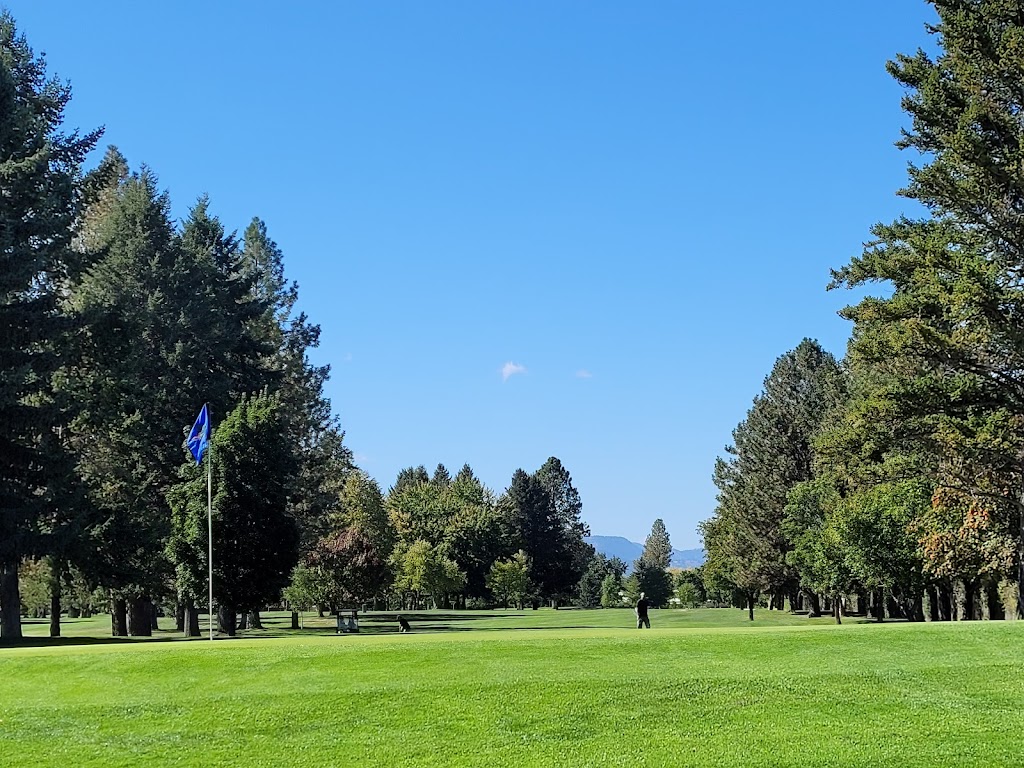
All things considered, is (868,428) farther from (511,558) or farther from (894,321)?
(511,558)

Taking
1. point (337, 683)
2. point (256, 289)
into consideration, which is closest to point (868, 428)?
point (337, 683)

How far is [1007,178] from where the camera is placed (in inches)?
1084

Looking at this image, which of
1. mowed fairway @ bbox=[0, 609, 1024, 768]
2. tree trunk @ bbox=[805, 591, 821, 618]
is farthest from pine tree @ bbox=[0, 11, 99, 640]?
tree trunk @ bbox=[805, 591, 821, 618]

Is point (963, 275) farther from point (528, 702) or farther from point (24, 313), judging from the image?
point (24, 313)

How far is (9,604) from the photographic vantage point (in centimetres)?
3469

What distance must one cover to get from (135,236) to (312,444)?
21.2 metres

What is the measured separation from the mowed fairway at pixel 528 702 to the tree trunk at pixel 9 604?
17537 millimetres

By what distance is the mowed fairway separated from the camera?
1266cm

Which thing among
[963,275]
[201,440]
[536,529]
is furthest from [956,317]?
[536,529]

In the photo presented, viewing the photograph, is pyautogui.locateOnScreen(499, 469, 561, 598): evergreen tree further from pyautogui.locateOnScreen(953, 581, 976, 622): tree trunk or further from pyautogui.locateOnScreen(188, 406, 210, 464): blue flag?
pyautogui.locateOnScreen(188, 406, 210, 464): blue flag

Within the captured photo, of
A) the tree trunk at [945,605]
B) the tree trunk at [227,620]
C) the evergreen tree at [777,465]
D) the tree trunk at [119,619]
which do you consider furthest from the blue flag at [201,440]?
the evergreen tree at [777,465]

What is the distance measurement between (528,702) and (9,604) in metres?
27.0

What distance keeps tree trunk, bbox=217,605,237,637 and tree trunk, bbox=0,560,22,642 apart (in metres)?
6.88

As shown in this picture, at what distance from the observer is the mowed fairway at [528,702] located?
1266cm
